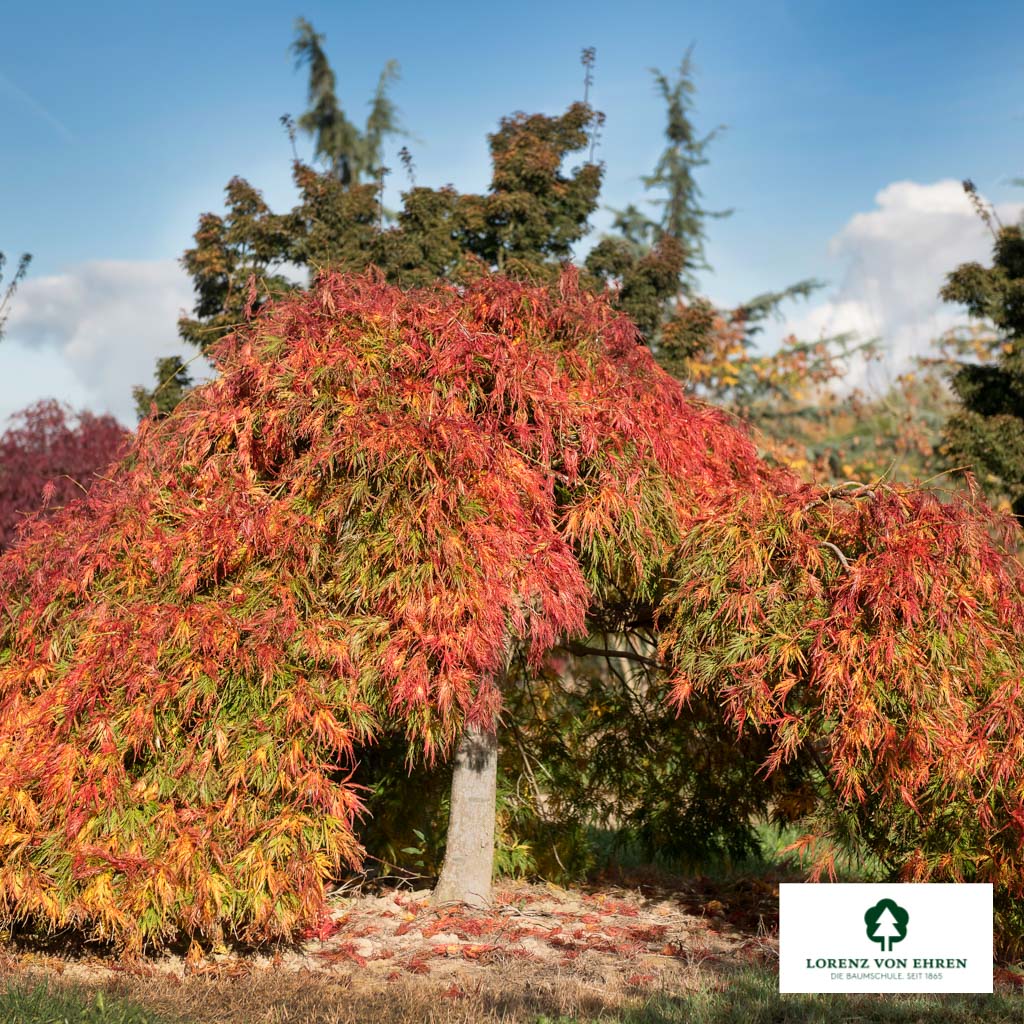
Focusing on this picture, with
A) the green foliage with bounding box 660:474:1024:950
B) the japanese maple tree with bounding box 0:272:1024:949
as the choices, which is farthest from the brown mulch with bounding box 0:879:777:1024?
the green foliage with bounding box 660:474:1024:950

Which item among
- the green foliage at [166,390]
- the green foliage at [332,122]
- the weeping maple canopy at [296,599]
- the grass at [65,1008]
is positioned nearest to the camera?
the grass at [65,1008]

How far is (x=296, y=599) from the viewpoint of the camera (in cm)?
523

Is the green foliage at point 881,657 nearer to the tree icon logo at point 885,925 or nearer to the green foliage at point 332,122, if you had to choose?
the tree icon logo at point 885,925

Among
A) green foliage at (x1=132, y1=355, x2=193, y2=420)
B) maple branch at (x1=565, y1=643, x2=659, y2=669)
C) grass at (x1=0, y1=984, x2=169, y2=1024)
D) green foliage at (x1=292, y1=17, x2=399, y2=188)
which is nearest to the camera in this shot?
grass at (x1=0, y1=984, x2=169, y2=1024)

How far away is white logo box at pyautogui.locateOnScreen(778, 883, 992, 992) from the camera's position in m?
4.70

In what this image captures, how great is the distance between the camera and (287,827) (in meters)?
5.02

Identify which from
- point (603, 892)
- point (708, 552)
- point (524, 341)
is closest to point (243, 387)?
point (524, 341)

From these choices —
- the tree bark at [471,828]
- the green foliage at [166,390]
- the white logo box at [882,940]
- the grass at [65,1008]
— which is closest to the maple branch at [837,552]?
the white logo box at [882,940]

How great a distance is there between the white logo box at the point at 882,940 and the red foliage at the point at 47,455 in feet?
29.3

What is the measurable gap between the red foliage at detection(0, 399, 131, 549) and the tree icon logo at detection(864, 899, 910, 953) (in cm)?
907

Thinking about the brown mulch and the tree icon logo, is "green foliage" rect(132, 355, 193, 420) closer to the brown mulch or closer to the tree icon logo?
the brown mulch

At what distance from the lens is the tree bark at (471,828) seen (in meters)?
6.30

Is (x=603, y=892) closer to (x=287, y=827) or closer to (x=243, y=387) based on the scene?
(x=287, y=827)

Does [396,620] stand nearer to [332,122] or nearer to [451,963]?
[451,963]
